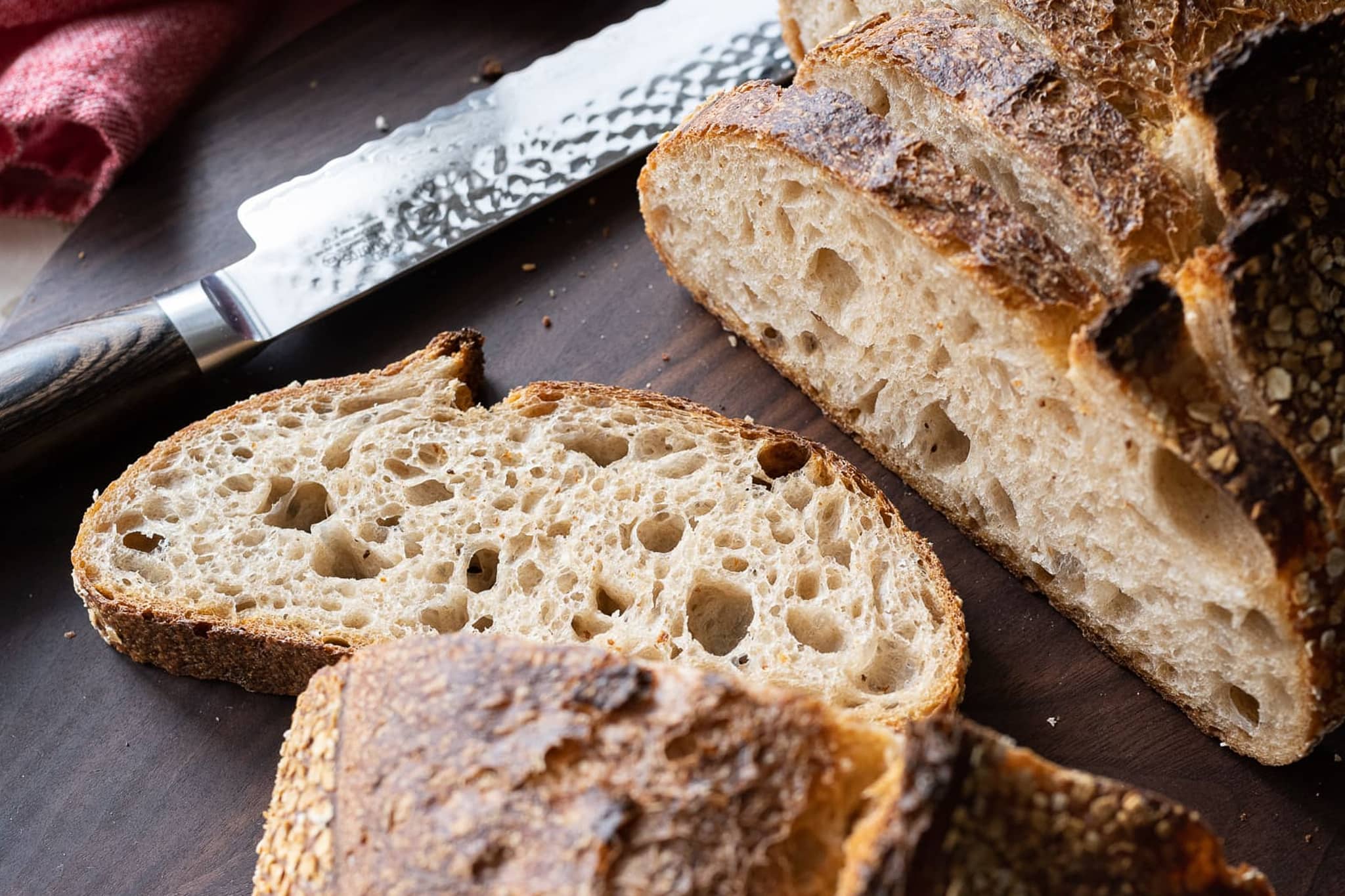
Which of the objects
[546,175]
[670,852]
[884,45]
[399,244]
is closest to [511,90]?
[546,175]

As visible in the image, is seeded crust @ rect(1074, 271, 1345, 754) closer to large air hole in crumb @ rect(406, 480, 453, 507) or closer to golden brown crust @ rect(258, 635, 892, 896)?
golden brown crust @ rect(258, 635, 892, 896)

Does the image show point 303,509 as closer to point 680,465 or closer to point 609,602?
point 609,602

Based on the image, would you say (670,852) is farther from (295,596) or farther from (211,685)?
(211,685)

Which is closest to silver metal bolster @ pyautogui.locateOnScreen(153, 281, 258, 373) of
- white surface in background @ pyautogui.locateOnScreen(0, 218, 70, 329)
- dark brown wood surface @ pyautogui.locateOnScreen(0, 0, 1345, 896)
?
dark brown wood surface @ pyautogui.locateOnScreen(0, 0, 1345, 896)

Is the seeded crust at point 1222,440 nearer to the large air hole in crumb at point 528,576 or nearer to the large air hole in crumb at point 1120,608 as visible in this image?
the large air hole in crumb at point 1120,608

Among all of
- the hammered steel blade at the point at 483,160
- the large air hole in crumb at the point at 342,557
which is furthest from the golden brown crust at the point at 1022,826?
the hammered steel blade at the point at 483,160

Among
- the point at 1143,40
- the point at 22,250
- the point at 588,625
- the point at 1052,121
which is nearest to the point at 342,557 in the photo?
the point at 588,625
